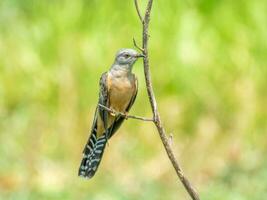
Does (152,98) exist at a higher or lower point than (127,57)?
higher

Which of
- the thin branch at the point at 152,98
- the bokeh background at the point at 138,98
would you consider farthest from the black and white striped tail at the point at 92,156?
the bokeh background at the point at 138,98

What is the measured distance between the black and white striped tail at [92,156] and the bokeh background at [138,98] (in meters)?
3.76

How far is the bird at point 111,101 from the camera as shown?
423 cm

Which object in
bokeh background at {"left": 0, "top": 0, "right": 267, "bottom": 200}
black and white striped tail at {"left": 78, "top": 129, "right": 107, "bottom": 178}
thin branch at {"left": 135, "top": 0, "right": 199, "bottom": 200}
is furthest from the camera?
bokeh background at {"left": 0, "top": 0, "right": 267, "bottom": 200}

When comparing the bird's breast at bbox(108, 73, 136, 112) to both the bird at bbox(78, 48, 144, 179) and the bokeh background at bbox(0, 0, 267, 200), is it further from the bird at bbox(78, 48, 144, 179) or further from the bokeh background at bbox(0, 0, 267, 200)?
the bokeh background at bbox(0, 0, 267, 200)

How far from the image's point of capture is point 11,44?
11.9 m

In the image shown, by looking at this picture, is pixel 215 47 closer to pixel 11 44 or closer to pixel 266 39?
pixel 266 39

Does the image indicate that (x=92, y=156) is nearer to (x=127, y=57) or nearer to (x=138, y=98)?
(x=127, y=57)

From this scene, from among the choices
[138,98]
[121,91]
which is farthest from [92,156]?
[138,98]

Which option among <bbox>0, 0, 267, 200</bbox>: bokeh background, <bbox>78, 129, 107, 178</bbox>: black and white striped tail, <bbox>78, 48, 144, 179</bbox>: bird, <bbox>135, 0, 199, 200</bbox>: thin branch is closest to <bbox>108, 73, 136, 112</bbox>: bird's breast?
<bbox>78, 48, 144, 179</bbox>: bird

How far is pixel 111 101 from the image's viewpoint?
460 cm

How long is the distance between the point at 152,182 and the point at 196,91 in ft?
8.13

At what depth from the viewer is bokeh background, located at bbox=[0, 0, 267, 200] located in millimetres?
8891

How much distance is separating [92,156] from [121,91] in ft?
1.53
